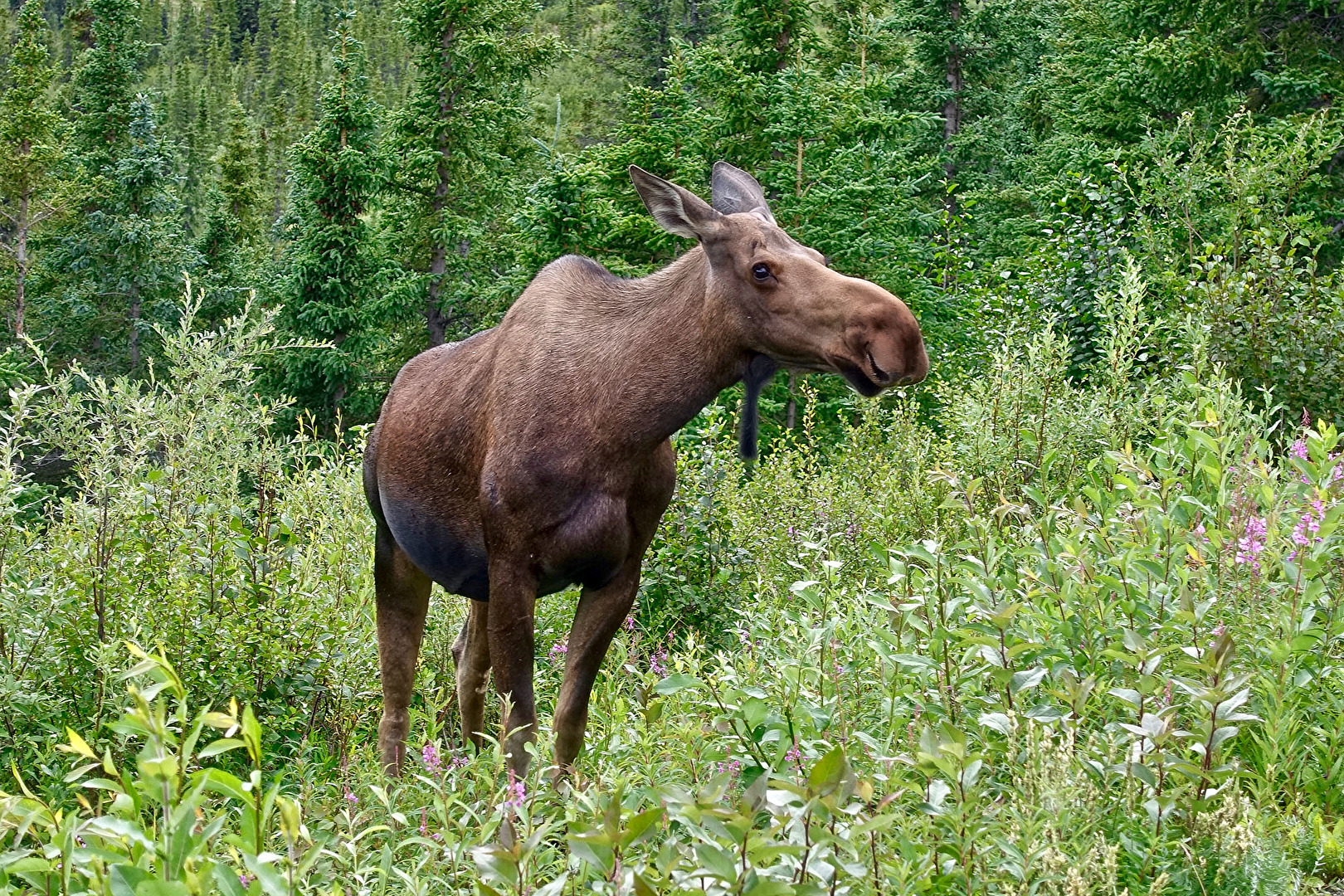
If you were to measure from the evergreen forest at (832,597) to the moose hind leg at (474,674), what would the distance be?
15cm

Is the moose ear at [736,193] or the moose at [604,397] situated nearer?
the moose at [604,397]

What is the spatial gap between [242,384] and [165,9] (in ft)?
578

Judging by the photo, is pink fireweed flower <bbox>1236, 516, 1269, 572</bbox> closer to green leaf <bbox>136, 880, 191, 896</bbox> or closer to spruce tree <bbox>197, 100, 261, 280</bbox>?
green leaf <bbox>136, 880, 191, 896</bbox>

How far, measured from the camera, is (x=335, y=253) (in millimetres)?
30828

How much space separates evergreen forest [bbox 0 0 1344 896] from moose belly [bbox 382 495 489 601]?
556 millimetres

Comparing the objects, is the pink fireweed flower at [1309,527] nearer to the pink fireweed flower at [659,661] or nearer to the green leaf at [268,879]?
the pink fireweed flower at [659,661]

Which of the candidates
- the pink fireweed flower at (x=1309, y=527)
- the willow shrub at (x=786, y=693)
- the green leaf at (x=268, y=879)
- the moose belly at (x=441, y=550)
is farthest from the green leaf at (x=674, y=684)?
the pink fireweed flower at (x=1309, y=527)

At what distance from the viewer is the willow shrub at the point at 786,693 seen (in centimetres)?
264

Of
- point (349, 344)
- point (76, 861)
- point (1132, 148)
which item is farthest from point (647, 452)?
point (349, 344)

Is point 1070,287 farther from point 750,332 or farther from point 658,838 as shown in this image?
point 658,838

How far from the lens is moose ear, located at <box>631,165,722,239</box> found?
4.74 meters

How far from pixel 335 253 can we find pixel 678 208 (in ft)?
90.8

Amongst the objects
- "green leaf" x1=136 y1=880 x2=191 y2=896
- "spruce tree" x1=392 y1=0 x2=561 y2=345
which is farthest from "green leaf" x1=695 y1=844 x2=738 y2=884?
"spruce tree" x1=392 y1=0 x2=561 y2=345

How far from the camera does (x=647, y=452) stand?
4.83 meters
